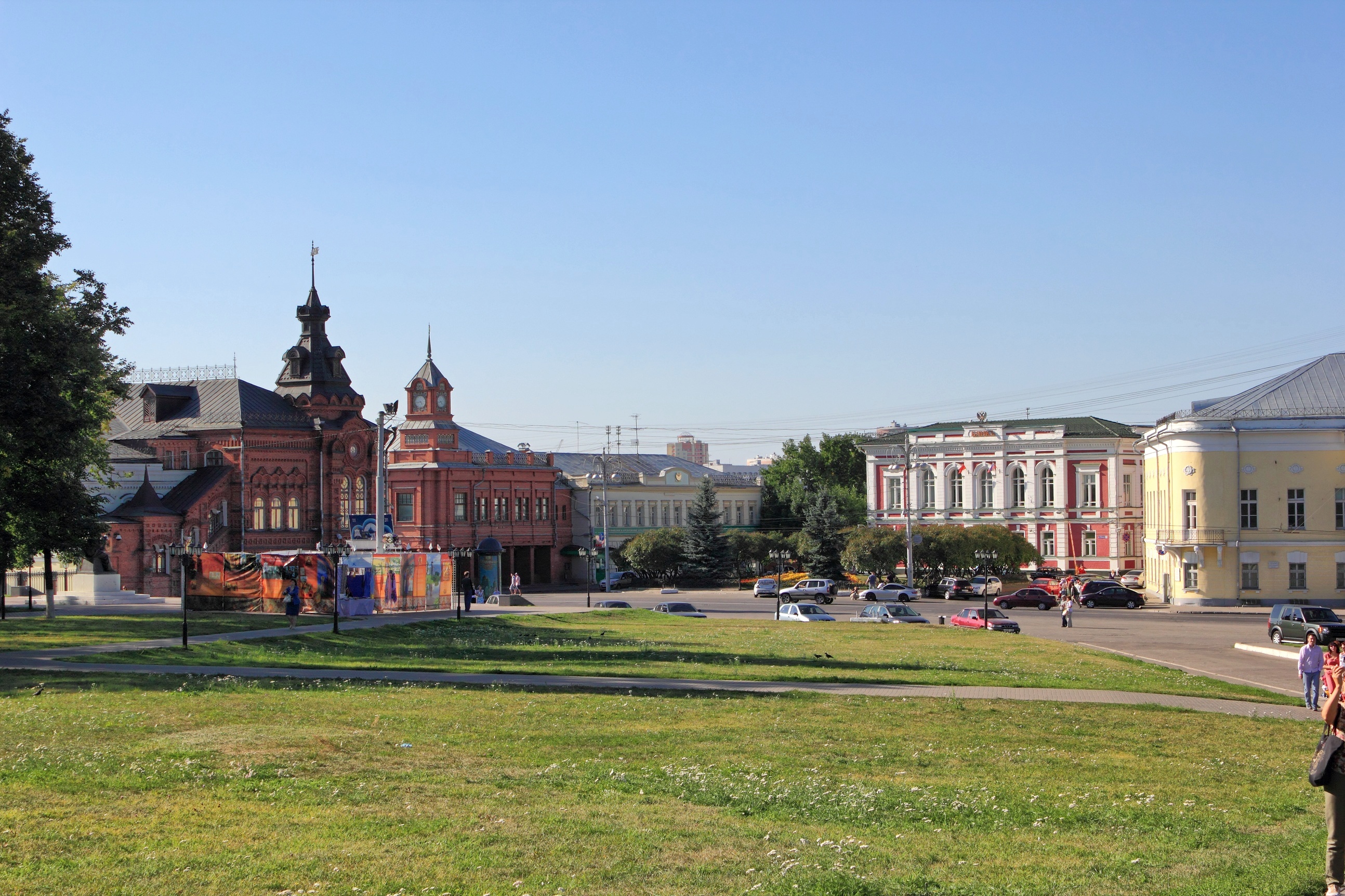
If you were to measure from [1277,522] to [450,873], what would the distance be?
65.2 meters

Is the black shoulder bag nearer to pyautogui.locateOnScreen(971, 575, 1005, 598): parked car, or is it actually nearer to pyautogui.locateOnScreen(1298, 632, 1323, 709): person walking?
pyautogui.locateOnScreen(1298, 632, 1323, 709): person walking

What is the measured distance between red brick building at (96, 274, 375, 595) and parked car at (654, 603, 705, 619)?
26.0m

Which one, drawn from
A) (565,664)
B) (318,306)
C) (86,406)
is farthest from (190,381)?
(565,664)

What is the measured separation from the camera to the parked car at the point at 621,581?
92000 mm

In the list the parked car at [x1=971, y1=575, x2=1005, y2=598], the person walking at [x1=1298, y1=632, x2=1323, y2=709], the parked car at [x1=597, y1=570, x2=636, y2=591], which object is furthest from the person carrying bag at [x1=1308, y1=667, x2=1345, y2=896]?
the parked car at [x1=597, y1=570, x2=636, y2=591]

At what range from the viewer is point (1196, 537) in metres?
67.1

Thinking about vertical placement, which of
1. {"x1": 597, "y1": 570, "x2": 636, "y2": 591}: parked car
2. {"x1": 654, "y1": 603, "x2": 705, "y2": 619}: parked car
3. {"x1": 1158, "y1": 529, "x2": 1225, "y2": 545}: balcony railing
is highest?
{"x1": 1158, "y1": 529, "x2": 1225, "y2": 545}: balcony railing

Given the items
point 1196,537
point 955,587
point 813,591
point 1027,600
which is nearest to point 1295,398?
point 1196,537

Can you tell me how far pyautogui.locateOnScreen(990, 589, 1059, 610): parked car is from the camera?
68812mm

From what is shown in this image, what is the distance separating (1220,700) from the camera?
81.6 feet

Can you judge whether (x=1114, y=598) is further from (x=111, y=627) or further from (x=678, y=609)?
(x=111, y=627)

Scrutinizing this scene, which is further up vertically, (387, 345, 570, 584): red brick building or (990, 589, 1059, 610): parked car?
(387, 345, 570, 584): red brick building

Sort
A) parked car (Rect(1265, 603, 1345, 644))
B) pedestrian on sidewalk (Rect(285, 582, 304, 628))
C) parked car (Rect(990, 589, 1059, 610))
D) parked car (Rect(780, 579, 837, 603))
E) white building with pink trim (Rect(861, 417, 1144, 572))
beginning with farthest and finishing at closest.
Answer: white building with pink trim (Rect(861, 417, 1144, 572)) → parked car (Rect(780, 579, 837, 603)) → parked car (Rect(990, 589, 1059, 610)) → parked car (Rect(1265, 603, 1345, 644)) → pedestrian on sidewalk (Rect(285, 582, 304, 628))

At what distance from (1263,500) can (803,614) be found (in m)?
29.1
